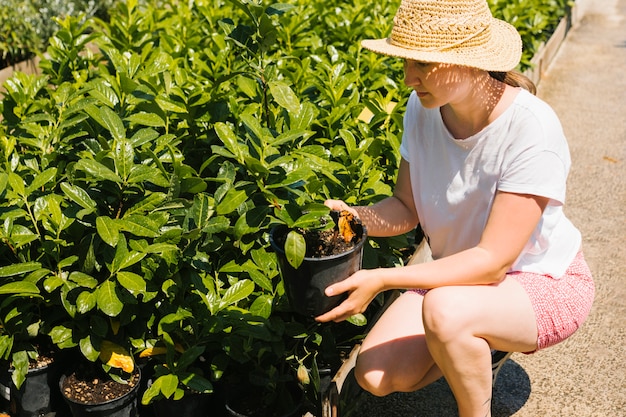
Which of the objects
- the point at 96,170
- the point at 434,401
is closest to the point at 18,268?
the point at 96,170

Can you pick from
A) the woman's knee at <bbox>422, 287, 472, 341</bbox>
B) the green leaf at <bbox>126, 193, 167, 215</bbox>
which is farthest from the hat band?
the green leaf at <bbox>126, 193, 167, 215</bbox>

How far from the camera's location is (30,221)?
2932mm

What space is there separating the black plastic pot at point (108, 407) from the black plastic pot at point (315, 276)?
78 centimetres

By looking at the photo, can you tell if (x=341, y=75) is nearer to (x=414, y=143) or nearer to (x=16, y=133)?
(x=414, y=143)

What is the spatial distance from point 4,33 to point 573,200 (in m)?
4.65

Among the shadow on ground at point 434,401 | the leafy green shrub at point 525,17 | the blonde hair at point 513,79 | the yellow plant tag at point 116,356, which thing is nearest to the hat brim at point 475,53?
the blonde hair at point 513,79

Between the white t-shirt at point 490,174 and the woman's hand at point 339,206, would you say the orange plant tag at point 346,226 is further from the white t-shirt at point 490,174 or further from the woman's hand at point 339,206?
the white t-shirt at point 490,174

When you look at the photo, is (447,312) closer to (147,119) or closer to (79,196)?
(79,196)

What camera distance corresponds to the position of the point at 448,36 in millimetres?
2453

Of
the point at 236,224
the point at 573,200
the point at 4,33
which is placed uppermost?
the point at 236,224

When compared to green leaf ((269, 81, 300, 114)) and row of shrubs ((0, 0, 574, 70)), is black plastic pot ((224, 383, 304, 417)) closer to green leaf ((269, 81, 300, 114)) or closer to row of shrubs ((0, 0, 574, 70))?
green leaf ((269, 81, 300, 114))

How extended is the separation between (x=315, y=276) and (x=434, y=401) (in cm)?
113

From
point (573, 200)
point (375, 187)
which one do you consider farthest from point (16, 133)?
point (573, 200)

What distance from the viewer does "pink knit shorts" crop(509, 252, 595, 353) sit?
8.80 ft
